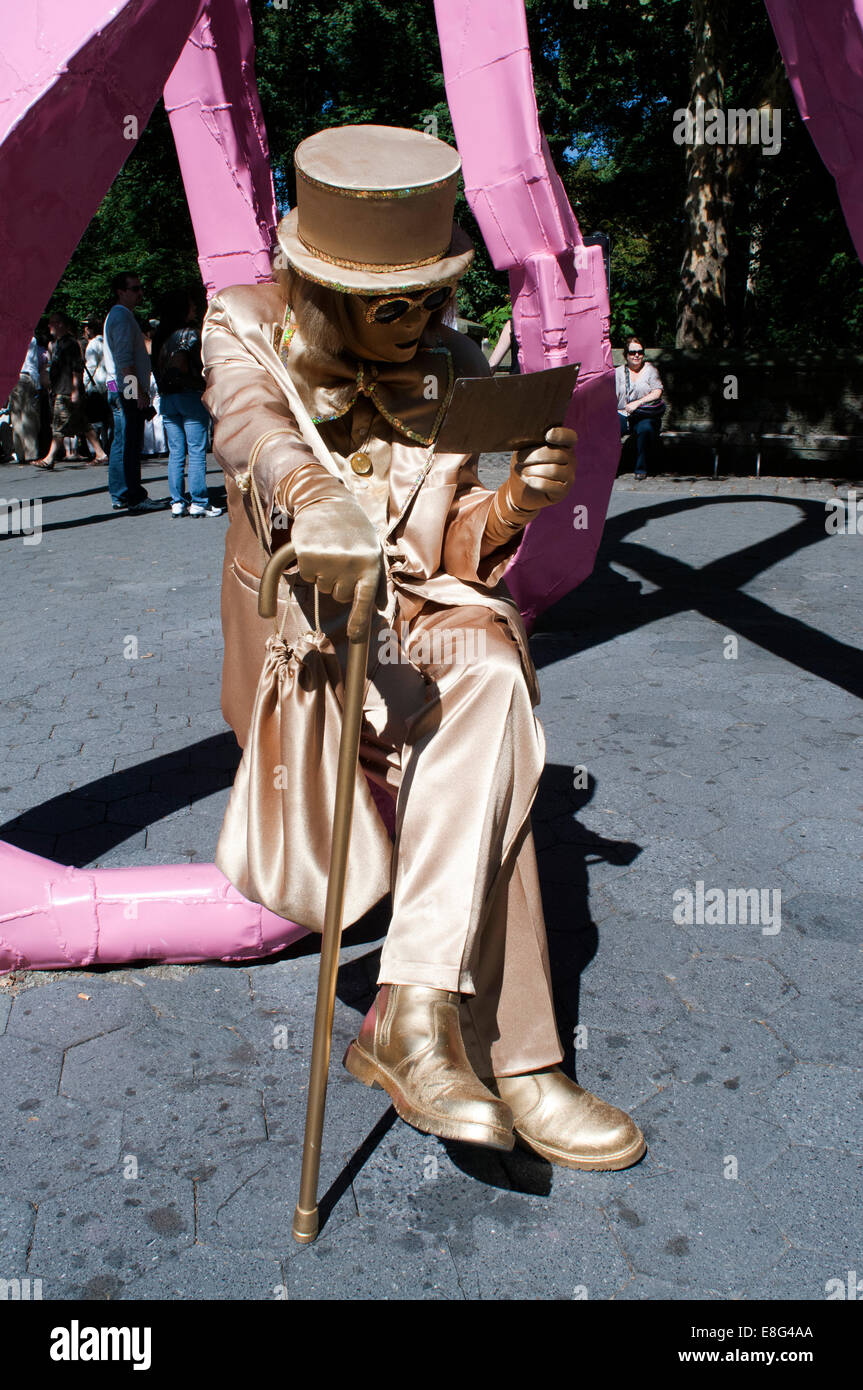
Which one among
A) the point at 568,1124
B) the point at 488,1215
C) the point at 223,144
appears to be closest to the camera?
the point at 488,1215

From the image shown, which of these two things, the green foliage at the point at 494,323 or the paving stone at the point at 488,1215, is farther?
the green foliage at the point at 494,323

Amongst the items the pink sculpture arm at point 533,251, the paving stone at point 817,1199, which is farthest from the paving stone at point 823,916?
the pink sculpture arm at point 533,251

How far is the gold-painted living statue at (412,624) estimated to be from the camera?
2.10 m

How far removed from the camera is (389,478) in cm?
253

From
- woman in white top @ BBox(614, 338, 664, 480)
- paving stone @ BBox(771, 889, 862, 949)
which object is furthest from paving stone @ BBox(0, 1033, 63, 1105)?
woman in white top @ BBox(614, 338, 664, 480)

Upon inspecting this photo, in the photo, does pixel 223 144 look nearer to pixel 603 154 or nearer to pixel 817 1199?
pixel 817 1199

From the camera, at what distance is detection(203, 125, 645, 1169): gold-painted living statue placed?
2.10m

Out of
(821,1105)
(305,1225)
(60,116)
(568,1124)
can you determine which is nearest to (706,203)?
(60,116)

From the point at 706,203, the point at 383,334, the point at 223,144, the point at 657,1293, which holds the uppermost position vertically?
the point at 706,203

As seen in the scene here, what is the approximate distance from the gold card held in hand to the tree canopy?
1549 cm

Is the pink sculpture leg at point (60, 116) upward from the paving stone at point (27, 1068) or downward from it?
upward

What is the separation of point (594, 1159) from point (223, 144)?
3941 millimetres

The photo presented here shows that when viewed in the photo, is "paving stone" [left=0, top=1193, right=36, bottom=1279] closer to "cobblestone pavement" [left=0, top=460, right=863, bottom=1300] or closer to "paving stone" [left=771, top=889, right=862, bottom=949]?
"cobblestone pavement" [left=0, top=460, right=863, bottom=1300]

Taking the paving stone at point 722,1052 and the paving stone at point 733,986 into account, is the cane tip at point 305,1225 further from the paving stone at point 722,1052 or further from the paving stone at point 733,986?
the paving stone at point 733,986
